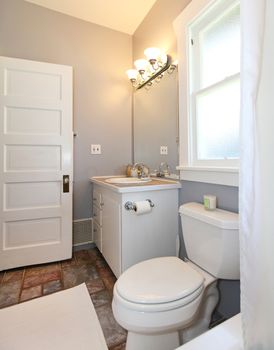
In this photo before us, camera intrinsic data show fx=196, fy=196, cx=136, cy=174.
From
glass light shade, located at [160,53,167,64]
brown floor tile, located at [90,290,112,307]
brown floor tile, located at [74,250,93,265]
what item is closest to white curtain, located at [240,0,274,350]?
brown floor tile, located at [90,290,112,307]

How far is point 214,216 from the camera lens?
103 cm

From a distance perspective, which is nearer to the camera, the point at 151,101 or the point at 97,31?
the point at 151,101

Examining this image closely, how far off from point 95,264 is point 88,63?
86.0 inches

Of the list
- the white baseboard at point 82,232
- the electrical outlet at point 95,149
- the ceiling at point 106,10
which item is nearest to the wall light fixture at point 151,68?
the ceiling at point 106,10

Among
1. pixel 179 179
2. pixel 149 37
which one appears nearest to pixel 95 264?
pixel 179 179

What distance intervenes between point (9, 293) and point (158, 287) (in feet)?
4.27

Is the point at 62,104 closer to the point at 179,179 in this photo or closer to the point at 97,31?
the point at 97,31

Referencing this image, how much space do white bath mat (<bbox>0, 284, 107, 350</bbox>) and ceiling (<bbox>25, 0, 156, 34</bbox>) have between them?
2694 millimetres

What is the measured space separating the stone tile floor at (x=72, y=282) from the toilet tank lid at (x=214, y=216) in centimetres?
81

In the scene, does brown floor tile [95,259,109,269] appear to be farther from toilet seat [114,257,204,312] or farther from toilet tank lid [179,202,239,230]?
toilet tank lid [179,202,239,230]

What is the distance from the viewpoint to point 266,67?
1.71 ft

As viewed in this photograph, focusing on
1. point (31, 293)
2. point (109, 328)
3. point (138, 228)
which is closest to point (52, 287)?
point (31, 293)

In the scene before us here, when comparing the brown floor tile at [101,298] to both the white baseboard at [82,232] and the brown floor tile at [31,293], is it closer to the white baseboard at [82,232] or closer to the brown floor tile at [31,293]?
the brown floor tile at [31,293]

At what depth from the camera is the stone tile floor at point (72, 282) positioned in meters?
1.21
